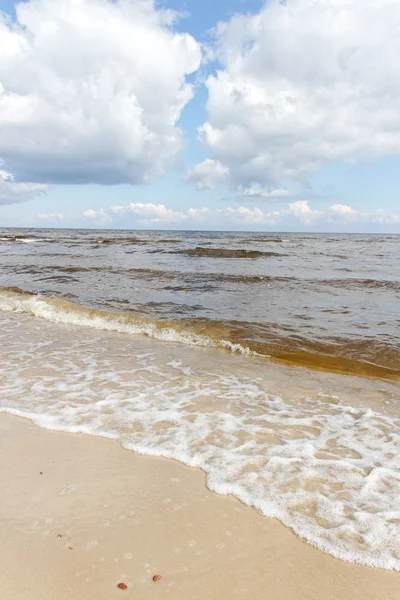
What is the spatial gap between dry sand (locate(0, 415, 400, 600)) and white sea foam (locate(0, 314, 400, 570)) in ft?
0.60

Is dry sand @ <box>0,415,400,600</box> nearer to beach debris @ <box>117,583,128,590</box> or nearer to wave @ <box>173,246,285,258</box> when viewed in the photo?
beach debris @ <box>117,583,128,590</box>

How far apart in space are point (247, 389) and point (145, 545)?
2986 millimetres

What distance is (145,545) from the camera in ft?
7.52

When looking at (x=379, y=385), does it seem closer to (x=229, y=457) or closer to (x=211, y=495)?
(x=229, y=457)

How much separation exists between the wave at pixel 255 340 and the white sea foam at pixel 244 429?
86cm

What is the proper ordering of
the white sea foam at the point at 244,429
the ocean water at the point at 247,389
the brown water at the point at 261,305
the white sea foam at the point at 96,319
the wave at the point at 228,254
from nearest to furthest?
the white sea foam at the point at 244,429, the ocean water at the point at 247,389, the brown water at the point at 261,305, the white sea foam at the point at 96,319, the wave at the point at 228,254

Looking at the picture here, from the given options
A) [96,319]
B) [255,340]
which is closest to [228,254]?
[96,319]

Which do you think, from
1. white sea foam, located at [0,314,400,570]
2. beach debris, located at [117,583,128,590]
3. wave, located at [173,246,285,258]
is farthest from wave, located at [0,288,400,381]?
wave, located at [173,246,285,258]

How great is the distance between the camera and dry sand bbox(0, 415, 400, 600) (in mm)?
2008

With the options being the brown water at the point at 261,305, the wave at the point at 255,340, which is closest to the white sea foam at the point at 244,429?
the wave at the point at 255,340

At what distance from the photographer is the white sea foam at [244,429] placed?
2.64 m

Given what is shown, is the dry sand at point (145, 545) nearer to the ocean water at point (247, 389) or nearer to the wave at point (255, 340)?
the ocean water at point (247, 389)

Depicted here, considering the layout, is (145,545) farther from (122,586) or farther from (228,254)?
(228,254)

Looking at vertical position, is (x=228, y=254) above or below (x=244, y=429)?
below
